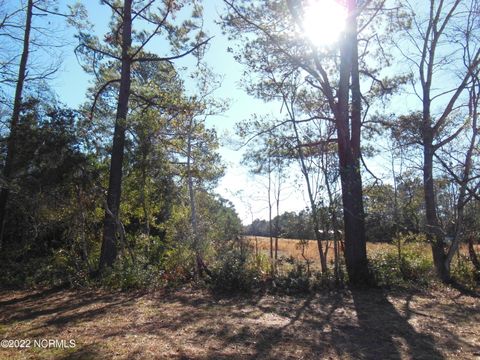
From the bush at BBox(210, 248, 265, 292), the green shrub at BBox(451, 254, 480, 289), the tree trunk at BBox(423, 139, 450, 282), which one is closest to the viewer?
the bush at BBox(210, 248, 265, 292)

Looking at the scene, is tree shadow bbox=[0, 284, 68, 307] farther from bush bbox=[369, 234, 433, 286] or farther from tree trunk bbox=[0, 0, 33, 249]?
bush bbox=[369, 234, 433, 286]

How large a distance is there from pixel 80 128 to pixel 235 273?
17.9 ft

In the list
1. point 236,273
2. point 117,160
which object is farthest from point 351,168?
point 117,160

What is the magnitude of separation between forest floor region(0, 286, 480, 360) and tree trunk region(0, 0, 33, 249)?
11.5 feet

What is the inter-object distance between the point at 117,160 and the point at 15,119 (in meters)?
2.91

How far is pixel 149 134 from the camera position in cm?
1126

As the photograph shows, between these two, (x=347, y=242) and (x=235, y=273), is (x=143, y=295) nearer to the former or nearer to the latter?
(x=235, y=273)

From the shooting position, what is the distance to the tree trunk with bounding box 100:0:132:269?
37.0ft

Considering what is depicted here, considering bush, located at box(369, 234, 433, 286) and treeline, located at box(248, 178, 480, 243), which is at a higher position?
treeline, located at box(248, 178, 480, 243)

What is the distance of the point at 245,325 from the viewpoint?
20.0 feet

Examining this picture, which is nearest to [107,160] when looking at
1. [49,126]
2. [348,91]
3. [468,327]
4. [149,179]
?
[149,179]

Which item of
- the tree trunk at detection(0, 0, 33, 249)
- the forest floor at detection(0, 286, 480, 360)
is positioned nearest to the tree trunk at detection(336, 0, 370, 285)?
the forest floor at detection(0, 286, 480, 360)

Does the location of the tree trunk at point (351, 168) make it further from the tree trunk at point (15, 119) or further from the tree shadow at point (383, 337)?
the tree trunk at point (15, 119)

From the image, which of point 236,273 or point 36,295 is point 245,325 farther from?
point 36,295
